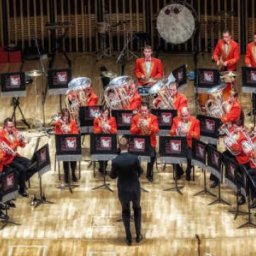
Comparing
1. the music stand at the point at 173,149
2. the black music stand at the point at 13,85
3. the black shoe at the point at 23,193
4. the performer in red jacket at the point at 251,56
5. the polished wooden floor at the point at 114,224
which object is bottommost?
the polished wooden floor at the point at 114,224

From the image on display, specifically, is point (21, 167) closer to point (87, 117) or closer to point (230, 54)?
point (87, 117)

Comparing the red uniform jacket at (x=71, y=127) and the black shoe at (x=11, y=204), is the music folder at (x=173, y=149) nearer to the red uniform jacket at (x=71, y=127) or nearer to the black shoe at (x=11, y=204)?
the red uniform jacket at (x=71, y=127)

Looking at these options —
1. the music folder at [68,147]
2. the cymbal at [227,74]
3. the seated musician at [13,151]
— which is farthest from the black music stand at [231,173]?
the seated musician at [13,151]

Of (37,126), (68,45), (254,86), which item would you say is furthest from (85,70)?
(254,86)

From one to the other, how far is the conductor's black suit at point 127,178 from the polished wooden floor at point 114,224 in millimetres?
610

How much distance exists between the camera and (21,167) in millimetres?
18453

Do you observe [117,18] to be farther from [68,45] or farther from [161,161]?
[161,161]

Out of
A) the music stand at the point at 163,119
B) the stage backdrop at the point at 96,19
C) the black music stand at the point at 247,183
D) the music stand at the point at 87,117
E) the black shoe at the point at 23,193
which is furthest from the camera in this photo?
the stage backdrop at the point at 96,19

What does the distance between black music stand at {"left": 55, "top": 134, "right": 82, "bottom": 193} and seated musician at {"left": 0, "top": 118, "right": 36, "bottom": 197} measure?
501 mm

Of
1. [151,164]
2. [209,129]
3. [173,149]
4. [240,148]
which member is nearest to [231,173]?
[240,148]

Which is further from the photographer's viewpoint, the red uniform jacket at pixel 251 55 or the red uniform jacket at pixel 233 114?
the red uniform jacket at pixel 251 55

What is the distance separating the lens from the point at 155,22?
25.4 m

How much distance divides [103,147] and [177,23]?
636 centimetres

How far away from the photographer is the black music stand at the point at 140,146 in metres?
18.3
